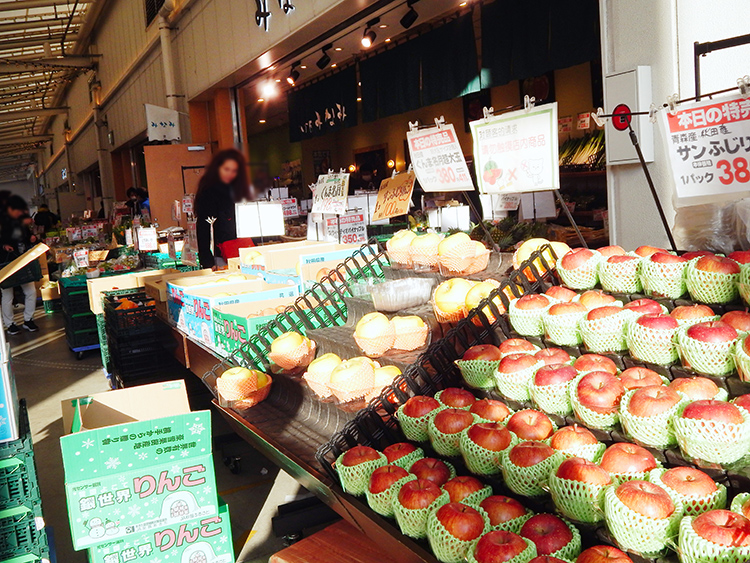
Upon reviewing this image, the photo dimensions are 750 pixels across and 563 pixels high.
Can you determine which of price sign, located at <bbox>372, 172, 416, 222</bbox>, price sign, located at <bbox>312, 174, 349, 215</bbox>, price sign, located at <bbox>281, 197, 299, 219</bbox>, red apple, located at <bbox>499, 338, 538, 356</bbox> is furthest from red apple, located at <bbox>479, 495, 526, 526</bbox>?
price sign, located at <bbox>281, 197, 299, 219</bbox>

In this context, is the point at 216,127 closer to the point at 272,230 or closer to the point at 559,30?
the point at 272,230

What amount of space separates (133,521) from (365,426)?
1051 millimetres

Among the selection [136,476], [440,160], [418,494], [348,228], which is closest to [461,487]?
[418,494]

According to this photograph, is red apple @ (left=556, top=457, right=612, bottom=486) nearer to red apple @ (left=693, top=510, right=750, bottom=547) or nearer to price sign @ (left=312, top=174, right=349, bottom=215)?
red apple @ (left=693, top=510, right=750, bottom=547)

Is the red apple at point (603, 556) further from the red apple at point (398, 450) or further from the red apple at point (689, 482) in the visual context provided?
the red apple at point (398, 450)

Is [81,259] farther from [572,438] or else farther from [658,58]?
[572,438]

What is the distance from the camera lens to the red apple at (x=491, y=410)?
1.85m

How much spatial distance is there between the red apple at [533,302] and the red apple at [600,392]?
38 cm

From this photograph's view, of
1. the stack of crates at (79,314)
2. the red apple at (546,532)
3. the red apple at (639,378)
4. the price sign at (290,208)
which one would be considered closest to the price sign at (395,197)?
the red apple at (639,378)

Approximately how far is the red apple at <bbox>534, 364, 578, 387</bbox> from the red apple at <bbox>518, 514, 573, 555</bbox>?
0.37 m

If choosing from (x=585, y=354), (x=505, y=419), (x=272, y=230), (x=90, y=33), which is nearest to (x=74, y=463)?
(x=505, y=419)

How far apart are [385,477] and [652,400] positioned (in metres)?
0.73

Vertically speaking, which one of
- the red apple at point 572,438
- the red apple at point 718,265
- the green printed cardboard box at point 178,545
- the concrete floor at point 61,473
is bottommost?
the concrete floor at point 61,473

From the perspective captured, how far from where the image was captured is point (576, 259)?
2139mm
